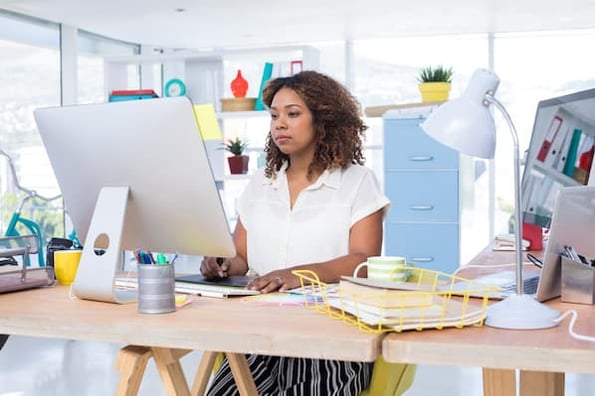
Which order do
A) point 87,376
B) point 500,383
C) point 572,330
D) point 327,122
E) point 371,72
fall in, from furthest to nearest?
point 371,72 < point 87,376 < point 327,122 < point 500,383 < point 572,330

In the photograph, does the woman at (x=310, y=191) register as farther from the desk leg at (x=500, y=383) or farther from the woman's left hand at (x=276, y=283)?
the desk leg at (x=500, y=383)

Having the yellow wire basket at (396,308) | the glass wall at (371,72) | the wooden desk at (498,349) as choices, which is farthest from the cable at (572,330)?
the glass wall at (371,72)

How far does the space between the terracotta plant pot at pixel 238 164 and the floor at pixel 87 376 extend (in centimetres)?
191

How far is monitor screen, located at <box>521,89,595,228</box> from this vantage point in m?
2.04

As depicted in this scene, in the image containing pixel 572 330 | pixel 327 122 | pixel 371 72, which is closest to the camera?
pixel 572 330

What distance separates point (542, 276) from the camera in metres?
1.49

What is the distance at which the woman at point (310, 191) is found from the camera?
2135 millimetres

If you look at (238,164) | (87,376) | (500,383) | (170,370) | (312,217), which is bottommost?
(87,376)

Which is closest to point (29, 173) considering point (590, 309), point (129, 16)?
point (129, 16)

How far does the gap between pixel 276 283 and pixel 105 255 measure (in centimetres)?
37

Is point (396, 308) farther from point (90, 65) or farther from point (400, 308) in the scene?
point (90, 65)

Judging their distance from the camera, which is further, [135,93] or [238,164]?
[238,164]

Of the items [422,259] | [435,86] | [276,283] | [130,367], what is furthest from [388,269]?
[435,86]

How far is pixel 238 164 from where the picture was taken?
224 inches
